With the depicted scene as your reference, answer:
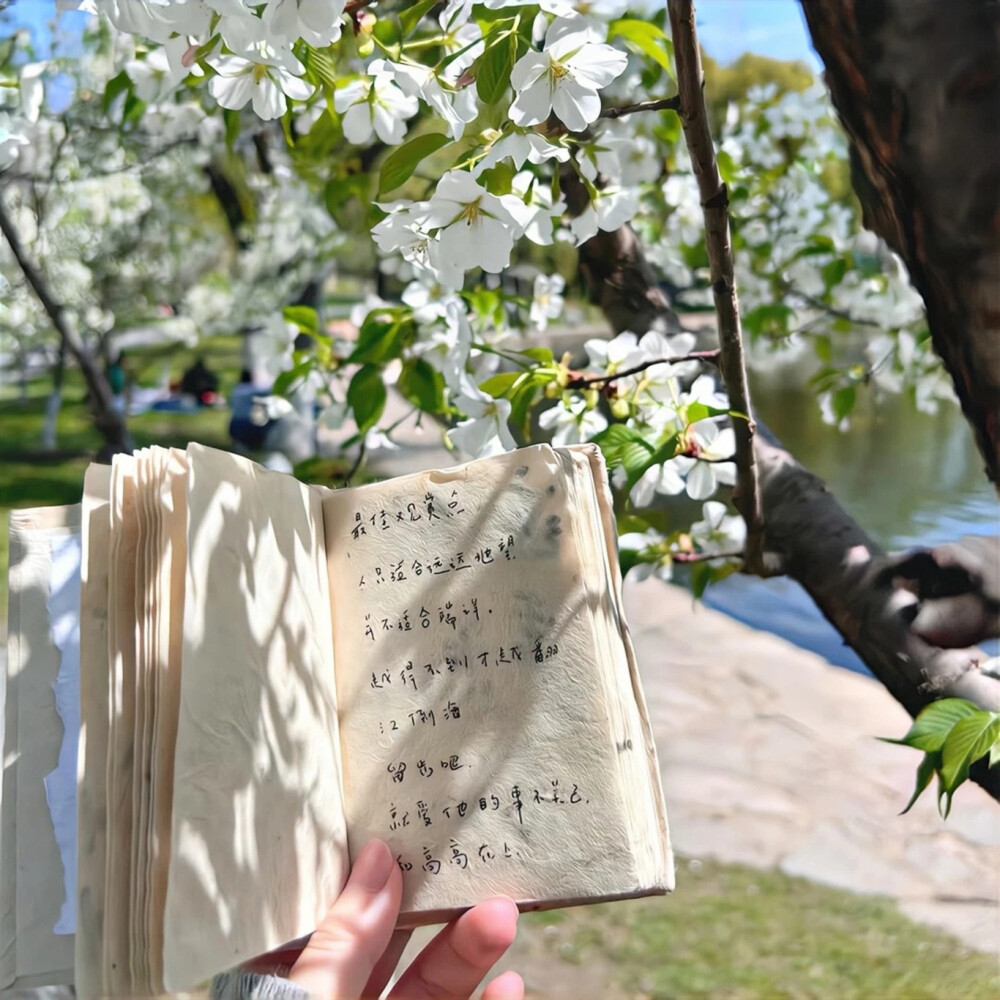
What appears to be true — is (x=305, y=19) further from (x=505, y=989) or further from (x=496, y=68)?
(x=505, y=989)

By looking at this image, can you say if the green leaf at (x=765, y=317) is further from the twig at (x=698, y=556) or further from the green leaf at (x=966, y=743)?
Answer: the green leaf at (x=966, y=743)

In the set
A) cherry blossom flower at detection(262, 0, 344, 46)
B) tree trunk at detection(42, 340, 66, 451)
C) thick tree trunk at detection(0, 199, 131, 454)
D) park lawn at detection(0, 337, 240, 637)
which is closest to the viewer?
cherry blossom flower at detection(262, 0, 344, 46)

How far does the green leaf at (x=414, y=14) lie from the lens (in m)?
0.29

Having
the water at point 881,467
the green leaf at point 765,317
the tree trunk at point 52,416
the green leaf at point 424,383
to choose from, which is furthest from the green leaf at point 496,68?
the tree trunk at point 52,416

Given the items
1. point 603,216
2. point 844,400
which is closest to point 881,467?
point 844,400

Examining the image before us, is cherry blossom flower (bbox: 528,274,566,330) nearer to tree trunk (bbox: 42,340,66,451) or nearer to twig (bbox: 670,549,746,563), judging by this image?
twig (bbox: 670,549,746,563)

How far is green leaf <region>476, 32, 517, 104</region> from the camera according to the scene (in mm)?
286

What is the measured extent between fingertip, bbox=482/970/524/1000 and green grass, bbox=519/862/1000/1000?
2.27 feet

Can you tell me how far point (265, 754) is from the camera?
29 centimetres

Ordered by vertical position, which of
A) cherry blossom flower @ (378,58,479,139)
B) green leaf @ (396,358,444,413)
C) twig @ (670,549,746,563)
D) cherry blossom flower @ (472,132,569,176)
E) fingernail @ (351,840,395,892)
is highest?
cherry blossom flower @ (378,58,479,139)

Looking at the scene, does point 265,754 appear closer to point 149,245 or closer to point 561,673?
point 561,673

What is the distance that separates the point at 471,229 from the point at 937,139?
20 centimetres

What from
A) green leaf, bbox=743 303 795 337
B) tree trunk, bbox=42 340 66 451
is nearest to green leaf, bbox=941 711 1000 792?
green leaf, bbox=743 303 795 337

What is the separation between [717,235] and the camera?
0.35m
